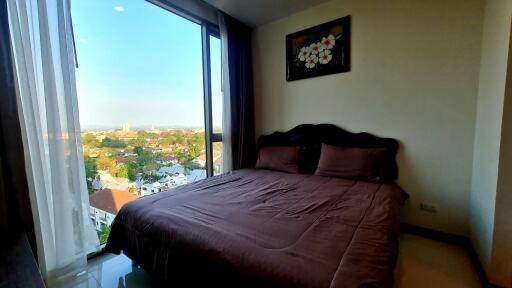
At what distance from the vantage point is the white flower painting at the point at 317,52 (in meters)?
2.46

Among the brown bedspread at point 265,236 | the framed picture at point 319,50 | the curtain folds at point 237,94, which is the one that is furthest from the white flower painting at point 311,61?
the brown bedspread at point 265,236

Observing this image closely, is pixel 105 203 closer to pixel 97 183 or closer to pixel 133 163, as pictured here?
pixel 97 183

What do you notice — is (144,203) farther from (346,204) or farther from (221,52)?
(221,52)

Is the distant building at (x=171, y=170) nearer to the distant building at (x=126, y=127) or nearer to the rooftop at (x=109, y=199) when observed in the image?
the rooftop at (x=109, y=199)

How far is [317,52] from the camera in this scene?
100 inches

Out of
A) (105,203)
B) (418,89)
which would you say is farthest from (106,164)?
(418,89)

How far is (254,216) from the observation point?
1.29 m

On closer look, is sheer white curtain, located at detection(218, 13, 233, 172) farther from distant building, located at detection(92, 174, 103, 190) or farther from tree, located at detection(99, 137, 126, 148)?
distant building, located at detection(92, 174, 103, 190)

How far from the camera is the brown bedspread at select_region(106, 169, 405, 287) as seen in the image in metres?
0.84

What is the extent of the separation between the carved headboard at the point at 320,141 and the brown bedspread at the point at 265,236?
435mm

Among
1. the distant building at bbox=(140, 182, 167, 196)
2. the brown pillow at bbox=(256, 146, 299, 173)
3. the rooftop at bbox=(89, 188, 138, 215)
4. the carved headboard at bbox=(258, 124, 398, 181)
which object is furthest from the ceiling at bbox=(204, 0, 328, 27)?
the rooftop at bbox=(89, 188, 138, 215)

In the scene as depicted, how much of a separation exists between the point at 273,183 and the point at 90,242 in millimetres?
1540

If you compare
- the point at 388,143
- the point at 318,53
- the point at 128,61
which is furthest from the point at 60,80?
the point at 388,143

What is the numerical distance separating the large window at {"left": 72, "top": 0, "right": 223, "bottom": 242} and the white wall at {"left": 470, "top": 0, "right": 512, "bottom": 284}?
249 centimetres
